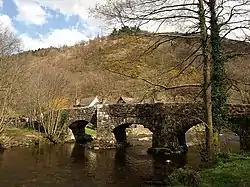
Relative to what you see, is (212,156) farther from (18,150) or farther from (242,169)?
(18,150)

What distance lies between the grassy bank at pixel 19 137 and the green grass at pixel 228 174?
2234 cm

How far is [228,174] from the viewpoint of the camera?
1209cm

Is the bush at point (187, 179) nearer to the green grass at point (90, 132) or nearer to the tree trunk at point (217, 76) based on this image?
the tree trunk at point (217, 76)

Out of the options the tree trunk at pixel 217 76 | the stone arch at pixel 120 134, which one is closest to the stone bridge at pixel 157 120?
the stone arch at pixel 120 134

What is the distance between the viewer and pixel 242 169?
12797 millimetres

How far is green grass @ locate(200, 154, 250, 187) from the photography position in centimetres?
1102

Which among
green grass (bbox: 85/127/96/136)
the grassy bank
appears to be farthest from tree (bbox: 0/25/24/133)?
green grass (bbox: 85/127/96/136)

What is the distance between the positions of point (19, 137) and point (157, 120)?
45.0ft

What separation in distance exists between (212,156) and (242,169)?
69.2 inches

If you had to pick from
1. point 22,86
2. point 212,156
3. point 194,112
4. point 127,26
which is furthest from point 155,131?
point 127,26

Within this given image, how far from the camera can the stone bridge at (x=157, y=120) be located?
79.5 ft

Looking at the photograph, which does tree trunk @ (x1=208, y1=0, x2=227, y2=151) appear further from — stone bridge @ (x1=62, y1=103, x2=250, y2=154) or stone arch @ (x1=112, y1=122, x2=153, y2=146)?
stone arch @ (x1=112, y1=122, x2=153, y2=146)

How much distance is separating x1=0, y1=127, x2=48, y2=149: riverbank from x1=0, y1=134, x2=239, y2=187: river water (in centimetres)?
159

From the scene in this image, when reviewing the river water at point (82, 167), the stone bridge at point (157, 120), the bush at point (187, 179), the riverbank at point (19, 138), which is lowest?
the river water at point (82, 167)
